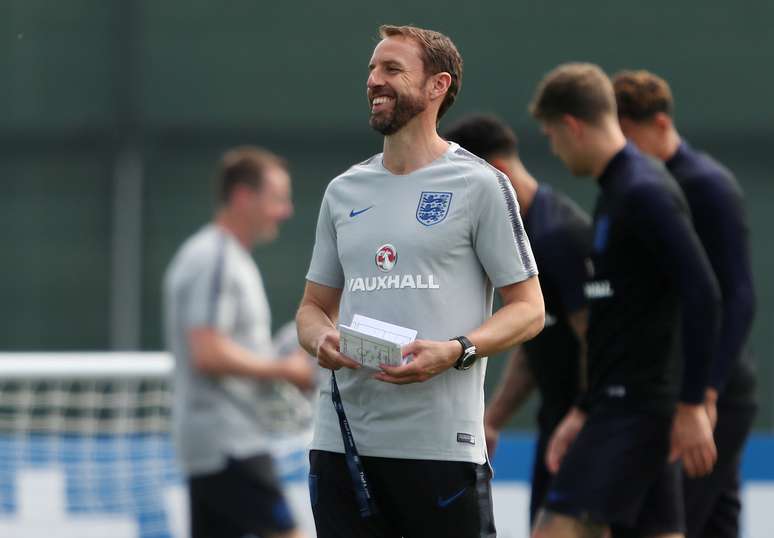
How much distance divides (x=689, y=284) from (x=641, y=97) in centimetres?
100

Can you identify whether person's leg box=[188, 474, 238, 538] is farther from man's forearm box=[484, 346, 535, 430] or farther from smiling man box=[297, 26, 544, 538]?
smiling man box=[297, 26, 544, 538]

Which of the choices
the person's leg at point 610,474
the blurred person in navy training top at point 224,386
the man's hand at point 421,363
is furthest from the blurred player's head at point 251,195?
the man's hand at point 421,363

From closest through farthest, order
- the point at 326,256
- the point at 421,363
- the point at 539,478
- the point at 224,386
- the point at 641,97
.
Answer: the point at 421,363 → the point at 326,256 → the point at 641,97 → the point at 539,478 → the point at 224,386

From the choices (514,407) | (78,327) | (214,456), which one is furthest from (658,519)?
(78,327)

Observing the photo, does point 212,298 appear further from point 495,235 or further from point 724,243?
point 495,235

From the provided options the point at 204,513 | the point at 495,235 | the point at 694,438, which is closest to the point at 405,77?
the point at 495,235

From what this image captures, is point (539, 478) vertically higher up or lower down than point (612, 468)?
lower down

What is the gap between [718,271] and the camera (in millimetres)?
4703

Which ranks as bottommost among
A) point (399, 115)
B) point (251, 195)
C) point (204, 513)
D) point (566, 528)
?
point (204, 513)

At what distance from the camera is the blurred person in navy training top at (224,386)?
5.75 meters

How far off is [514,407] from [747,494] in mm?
2525

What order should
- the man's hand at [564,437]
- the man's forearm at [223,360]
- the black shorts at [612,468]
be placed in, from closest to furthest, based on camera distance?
the black shorts at [612,468]
the man's hand at [564,437]
the man's forearm at [223,360]

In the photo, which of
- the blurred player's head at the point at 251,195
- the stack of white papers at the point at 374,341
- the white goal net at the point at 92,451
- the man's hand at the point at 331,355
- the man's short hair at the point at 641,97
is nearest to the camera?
the stack of white papers at the point at 374,341

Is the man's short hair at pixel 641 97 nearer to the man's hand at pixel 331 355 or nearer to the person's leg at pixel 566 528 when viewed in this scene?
the person's leg at pixel 566 528
